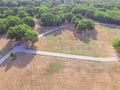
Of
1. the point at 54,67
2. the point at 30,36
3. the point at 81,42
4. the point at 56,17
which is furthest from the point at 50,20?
the point at 54,67

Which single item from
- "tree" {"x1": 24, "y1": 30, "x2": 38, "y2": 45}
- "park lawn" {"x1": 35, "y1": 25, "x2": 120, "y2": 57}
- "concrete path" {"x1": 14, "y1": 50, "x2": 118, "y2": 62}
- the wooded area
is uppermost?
"tree" {"x1": 24, "y1": 30, "x2": 38, "y2": 45}

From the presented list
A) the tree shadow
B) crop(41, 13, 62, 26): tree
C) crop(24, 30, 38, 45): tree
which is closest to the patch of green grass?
the tree shadow

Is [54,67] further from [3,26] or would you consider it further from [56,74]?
[3,26]

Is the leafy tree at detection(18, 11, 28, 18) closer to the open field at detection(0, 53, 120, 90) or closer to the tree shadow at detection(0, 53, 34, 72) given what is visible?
the tree shadow at detection(0, 53, 34, 72)

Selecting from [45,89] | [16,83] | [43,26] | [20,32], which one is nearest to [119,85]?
[45,89]

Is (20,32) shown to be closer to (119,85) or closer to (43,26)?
(43,26)

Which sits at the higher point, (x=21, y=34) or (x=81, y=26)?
(x=21, y=34)

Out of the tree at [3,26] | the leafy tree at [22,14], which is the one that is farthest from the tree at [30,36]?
the leafy tree at [22,14]
